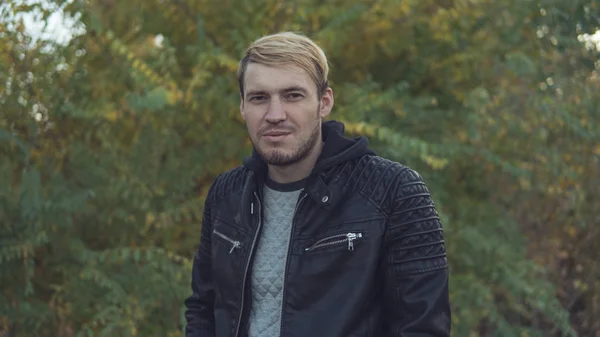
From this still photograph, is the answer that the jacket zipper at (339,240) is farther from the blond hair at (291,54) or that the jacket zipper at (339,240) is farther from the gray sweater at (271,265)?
the blond hair at (291,54)

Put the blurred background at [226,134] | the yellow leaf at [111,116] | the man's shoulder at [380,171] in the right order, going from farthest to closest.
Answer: the yellow leaf at [111,116] → the blurred background at [226,134] → the man's shoulder at [380,171]

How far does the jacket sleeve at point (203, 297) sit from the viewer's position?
2990mm

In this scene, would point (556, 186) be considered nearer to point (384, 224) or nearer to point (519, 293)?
point (519, 293)

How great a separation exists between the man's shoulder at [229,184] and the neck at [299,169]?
8.9 inches

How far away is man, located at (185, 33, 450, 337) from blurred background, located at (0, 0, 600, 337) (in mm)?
2086

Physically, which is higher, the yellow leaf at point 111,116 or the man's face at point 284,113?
the yellow leaf at point 111,116

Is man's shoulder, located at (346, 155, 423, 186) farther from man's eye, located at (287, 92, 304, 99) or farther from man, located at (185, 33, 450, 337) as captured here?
man's eye, located at (287, 92, 304, 99)

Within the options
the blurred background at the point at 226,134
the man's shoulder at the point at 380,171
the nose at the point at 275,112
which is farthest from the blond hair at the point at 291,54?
the blurred background at the point at 226,134

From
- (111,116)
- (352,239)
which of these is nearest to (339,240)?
(352,239)

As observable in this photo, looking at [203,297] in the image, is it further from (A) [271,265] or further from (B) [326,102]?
(B) [326,102]

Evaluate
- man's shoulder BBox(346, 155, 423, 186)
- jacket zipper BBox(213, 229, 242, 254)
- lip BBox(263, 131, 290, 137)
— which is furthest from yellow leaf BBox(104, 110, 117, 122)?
man's shoulder BBox(346, 155, 423, 186)

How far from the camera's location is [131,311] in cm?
467

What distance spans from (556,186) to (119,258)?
3842mm

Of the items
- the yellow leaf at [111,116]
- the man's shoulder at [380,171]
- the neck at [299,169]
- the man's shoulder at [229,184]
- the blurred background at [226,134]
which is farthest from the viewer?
the yellow leaf at [111,116]
